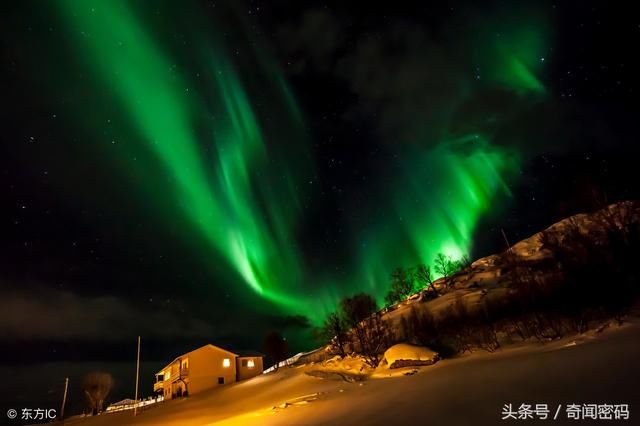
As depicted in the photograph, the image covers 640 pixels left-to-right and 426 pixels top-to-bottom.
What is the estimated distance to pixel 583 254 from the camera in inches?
894

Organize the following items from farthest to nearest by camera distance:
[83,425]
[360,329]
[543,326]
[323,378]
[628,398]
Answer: [360,329], [83,425], [323,378], [543,326], [628,398]

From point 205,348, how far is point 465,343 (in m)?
50.8

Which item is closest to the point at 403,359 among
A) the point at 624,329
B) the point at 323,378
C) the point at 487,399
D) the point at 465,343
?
the point at 465,343

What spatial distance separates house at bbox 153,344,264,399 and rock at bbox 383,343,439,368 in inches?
1830

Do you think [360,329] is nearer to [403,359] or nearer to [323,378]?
[323,378]

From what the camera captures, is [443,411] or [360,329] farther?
[360,329]

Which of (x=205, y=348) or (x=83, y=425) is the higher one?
(x=205, y=348)

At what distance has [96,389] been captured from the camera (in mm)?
68250
